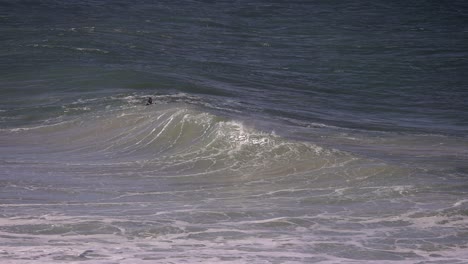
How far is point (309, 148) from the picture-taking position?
1186cm

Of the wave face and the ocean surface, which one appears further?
the ocean surface

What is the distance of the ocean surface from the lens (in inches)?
303

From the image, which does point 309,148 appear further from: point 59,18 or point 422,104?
point 59,18

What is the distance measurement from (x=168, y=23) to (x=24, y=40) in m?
5.91

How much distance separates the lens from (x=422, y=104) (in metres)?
17.7

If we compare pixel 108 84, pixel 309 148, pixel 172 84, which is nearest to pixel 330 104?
pixel 172 84

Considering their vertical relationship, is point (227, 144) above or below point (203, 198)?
above

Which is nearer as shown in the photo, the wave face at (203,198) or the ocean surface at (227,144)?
the wave face at (203,198)

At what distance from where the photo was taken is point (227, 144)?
1228cm

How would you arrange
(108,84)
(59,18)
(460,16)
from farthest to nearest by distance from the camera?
(460,16) → (59,18) → (108,84)

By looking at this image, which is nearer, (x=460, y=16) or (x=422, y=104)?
(x=422, y=104)

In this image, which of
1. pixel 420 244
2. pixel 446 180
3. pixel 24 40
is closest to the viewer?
pixel 420 244

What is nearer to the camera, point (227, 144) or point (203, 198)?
point (203, 198)

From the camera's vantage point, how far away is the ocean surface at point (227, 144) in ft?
25.3
